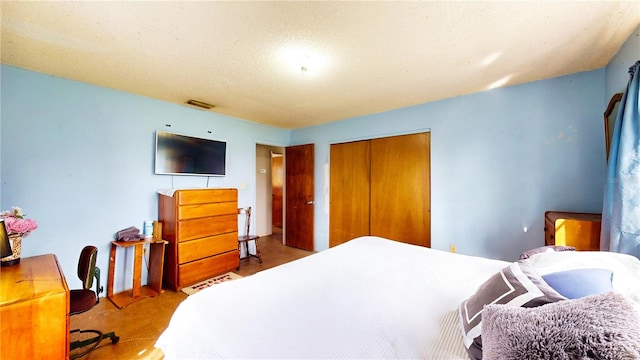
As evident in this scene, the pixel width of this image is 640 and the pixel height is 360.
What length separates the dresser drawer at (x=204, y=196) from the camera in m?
2.64

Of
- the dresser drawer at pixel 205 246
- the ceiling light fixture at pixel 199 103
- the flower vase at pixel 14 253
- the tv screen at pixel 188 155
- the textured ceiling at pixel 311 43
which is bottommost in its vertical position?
the dresser drawer at pixel 205 246

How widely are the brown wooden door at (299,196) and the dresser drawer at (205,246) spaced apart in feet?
4.61

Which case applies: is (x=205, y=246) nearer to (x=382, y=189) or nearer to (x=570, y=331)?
(x=382, y=189)

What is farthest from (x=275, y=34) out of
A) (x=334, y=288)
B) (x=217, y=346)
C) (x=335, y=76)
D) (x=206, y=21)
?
(x=217, y=346)

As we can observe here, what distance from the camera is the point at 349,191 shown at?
381cm

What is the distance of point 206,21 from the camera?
150 cm

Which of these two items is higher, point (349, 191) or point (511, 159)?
point (511, 159)

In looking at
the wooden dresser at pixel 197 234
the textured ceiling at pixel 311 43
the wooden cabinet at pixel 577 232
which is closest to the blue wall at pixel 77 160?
the textured ceiling at pixel 311 43

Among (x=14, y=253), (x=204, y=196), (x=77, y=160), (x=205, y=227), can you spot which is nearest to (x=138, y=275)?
(x=205, y=227)

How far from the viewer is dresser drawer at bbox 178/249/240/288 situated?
8.76 ft

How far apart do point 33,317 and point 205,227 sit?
5.69ft

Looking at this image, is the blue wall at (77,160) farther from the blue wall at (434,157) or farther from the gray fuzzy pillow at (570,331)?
the gray fuzzy pillow at (570,331)

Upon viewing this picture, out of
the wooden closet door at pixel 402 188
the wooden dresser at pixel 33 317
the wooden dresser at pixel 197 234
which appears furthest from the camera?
the wooden closet door at pixel 402 188

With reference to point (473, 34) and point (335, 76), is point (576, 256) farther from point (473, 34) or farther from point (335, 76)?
point (335, 76)
